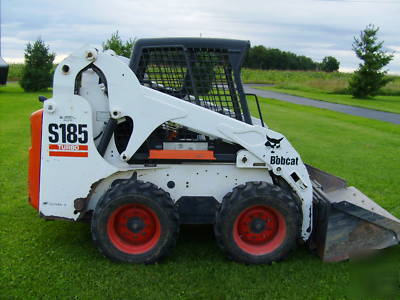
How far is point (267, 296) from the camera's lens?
3.88 m

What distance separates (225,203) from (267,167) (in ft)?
1.77

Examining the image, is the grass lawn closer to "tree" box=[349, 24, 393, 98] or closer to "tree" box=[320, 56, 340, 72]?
"tree" box=[349, 24, 393, 98]

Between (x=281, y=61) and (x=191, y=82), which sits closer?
(x=191, y=82)

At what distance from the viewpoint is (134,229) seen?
441cm

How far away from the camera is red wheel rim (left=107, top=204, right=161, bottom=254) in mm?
4379

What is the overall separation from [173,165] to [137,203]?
0.52m

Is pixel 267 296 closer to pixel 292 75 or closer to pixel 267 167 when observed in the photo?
pixel 267 167

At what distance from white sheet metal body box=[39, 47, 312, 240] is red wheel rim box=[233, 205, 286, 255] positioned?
292mm

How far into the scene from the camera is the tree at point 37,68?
3003cm

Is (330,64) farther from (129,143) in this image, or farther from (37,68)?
(129,143)

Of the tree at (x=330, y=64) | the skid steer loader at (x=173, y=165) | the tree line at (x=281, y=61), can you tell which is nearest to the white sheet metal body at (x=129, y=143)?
the skid steer loader at (x=173, y=165)

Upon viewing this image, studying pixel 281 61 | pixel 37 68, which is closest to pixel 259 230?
pixel 37 68

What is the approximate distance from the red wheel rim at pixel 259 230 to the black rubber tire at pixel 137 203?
0.62 m

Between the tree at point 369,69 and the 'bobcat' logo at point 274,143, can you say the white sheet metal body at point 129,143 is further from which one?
the tree at point 369,69
